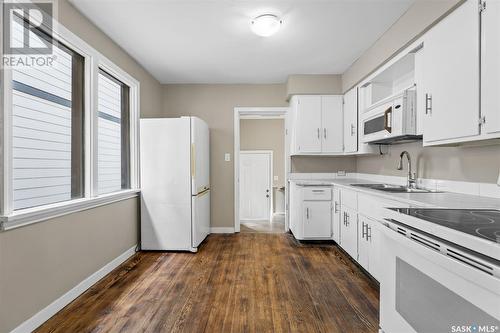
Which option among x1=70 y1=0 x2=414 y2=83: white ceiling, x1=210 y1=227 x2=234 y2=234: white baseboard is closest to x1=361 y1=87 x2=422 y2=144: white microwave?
x1=70 y1=0 x2=414 y2=83: white ceiling

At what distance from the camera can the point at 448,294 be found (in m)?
0.93

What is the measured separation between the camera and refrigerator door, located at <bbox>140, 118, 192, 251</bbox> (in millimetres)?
3396

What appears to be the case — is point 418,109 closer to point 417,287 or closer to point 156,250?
point 417,287

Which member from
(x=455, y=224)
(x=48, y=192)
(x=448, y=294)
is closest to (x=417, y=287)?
(x=448, y=294)

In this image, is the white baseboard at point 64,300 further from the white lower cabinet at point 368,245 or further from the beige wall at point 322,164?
the beige wall at point 322,164

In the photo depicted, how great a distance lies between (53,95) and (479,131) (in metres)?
3.05

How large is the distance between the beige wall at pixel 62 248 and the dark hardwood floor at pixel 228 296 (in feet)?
0.66

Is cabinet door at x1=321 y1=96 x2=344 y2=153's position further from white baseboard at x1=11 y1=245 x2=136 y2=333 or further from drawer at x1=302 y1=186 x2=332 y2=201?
white baseboard at x1=11 y1=245 x2=136 y2=333

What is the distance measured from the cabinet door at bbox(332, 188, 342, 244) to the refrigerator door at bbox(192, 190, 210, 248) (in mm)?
1827

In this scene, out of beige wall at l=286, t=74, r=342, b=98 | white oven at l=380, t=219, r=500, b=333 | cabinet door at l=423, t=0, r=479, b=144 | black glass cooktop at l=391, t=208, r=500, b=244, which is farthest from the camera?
beige wall at l=286, t=74, r=342, b=98

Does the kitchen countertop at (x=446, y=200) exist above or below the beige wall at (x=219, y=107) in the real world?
below

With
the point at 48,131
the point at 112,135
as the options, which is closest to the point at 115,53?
the point at 112,135

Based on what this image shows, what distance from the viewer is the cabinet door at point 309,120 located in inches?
158

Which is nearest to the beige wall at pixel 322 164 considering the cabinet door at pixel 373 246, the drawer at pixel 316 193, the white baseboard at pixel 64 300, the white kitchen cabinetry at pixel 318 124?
the white kitchen cabinetry at pixel 318 124
